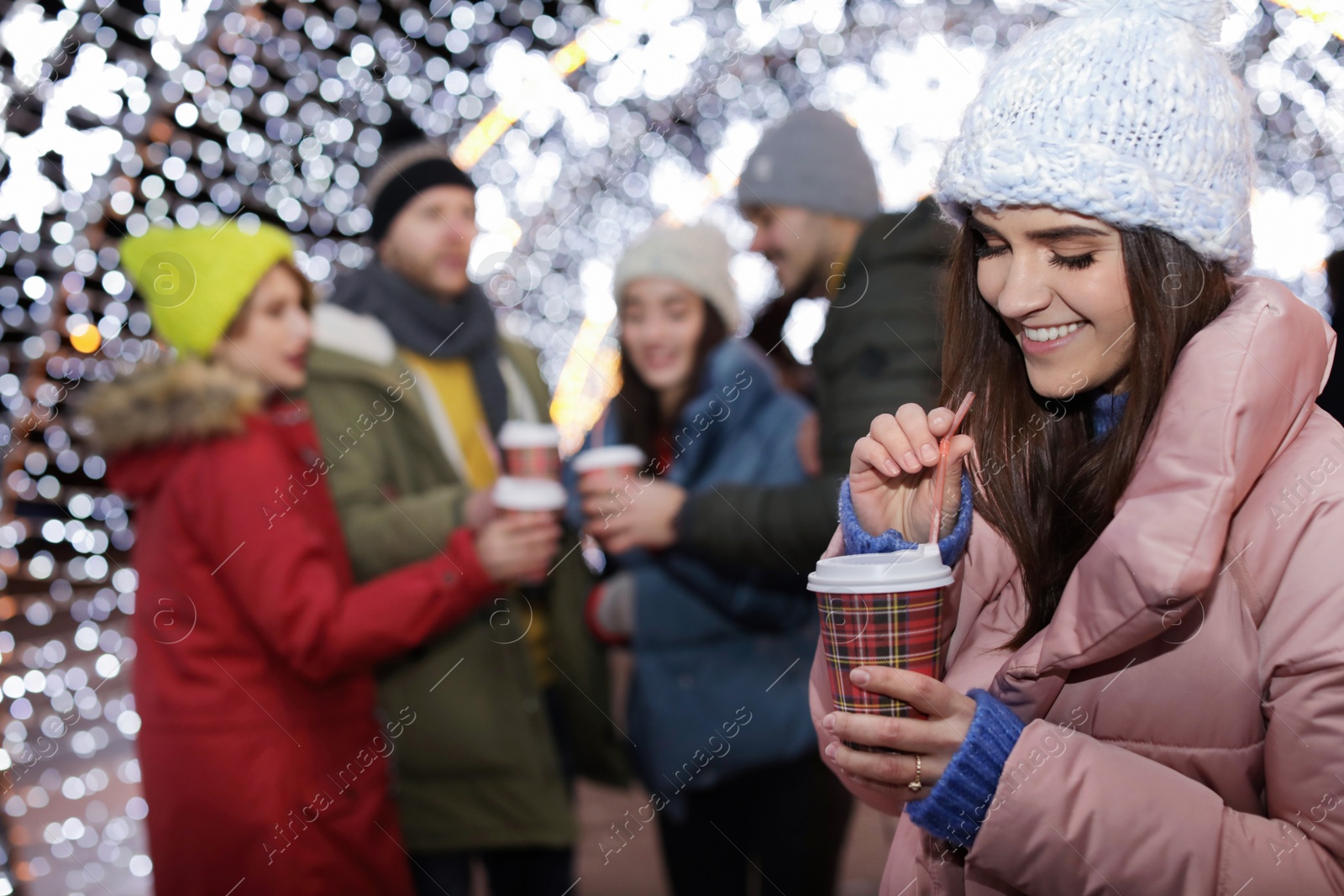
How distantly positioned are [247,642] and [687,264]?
1480mm

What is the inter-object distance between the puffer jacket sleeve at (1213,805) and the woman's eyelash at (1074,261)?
1.15ft

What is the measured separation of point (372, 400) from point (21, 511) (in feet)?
8.62

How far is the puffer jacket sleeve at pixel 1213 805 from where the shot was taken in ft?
2.82

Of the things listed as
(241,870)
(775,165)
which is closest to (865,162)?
(775,165)

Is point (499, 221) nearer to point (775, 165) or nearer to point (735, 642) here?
point (775, 165)

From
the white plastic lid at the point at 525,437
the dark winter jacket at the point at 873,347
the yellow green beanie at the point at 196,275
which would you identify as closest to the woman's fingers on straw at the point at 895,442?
the dark winter jacket at the point at 873,347

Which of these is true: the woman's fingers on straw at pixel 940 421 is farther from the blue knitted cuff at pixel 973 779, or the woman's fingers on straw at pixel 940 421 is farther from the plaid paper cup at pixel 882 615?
the blue knitted cuff at pixel 973 779

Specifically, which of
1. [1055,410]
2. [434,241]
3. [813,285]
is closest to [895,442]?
[1055,410]

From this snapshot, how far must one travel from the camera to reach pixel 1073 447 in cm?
118

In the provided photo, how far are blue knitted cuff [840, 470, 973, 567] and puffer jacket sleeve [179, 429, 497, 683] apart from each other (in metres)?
1.19

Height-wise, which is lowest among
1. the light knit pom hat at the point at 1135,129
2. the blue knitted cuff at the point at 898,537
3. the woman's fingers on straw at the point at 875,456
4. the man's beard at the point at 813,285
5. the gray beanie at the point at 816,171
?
the man's beard at the point at 813,285

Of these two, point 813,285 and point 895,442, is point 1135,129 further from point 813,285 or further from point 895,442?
point 813,285

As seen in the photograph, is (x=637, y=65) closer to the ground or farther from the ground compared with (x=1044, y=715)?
farther from the ground

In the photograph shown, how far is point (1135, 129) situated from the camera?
0.99m
